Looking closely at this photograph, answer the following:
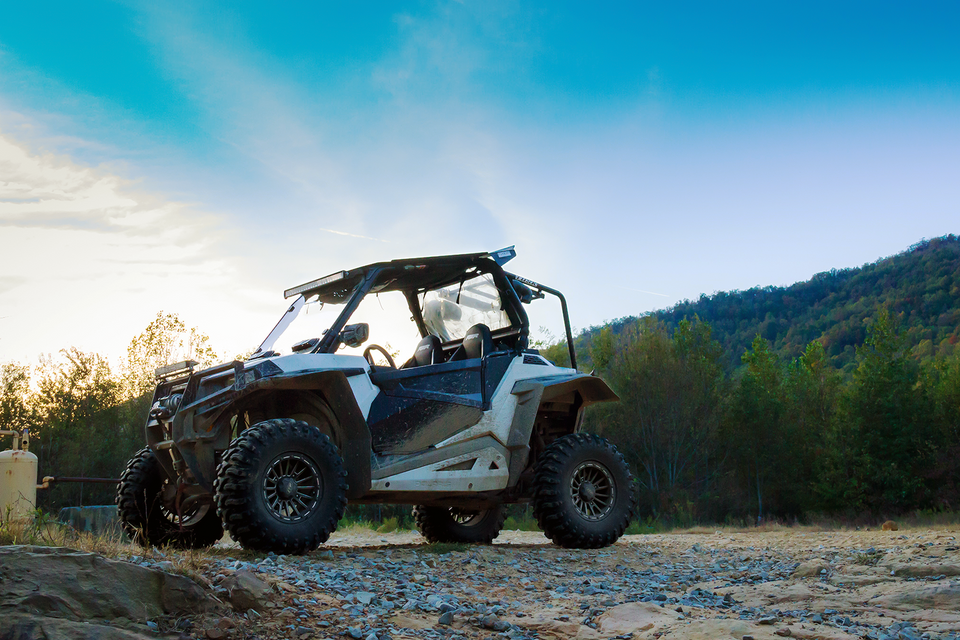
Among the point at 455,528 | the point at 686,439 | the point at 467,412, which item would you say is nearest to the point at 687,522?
the point at 686,439

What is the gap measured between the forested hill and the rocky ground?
53.1 metres

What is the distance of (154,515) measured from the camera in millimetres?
8180

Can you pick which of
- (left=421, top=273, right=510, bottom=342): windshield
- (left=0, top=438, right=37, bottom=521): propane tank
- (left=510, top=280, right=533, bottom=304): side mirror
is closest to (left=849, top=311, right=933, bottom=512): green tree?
(left=510, top=280, right=533, bottom=304): side mirror

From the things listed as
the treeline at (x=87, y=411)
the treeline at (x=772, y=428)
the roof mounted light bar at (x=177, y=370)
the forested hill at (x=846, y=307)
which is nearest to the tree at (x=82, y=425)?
the treeline at (x=87, y=411)

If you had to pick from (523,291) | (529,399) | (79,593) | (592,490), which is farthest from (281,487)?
(523,291)

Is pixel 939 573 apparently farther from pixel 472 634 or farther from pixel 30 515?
pixel 30 515

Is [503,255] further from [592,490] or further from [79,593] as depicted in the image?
[79,593]

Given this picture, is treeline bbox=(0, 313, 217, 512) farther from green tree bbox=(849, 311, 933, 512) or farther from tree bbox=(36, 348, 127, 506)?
green tree bbox=(849, 311, 933, 512)

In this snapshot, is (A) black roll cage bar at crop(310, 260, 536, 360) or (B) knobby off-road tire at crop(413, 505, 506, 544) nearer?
(A) black roll cage bar at crop(310, 260, 536, 360)

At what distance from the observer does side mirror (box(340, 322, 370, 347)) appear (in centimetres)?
774

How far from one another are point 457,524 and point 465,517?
0.47 meters

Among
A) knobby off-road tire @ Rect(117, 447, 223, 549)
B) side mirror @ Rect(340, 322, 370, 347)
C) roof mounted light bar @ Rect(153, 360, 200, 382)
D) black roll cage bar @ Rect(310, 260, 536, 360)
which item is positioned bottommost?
knobby off-road tire @ Rect(117, 447, 223, 549)

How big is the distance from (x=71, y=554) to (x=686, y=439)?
36.6m

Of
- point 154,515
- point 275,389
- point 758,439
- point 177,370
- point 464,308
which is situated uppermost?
point 464,308
